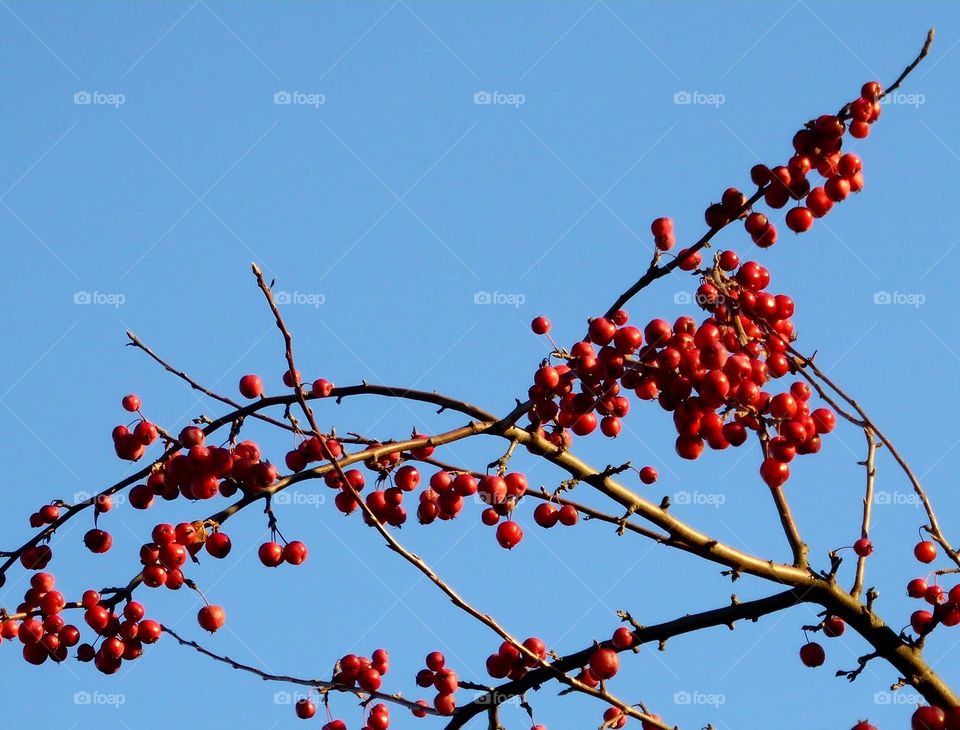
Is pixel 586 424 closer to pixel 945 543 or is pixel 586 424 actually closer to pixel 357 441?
pixel 357 441

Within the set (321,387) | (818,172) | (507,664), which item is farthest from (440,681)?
(818,172)

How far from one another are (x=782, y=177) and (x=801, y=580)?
132 cm

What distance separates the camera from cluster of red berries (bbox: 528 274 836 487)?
3.47m

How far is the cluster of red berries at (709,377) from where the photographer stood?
347 centimetres

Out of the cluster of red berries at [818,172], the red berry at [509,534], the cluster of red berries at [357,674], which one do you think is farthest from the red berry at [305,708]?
the cluster of red berries at [818,172]

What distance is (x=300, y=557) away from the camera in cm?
391

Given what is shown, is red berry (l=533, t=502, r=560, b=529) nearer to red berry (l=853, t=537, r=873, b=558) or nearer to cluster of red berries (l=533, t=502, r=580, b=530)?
cluster of red berries (l=533, t=502, r=580, b=530)

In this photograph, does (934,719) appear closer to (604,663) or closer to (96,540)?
(604,663)

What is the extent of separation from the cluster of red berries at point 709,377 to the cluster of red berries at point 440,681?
1.31 metres

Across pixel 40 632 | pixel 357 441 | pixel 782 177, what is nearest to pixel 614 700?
pixel 357 441

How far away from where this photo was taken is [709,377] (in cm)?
338

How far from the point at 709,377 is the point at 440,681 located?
189 cm

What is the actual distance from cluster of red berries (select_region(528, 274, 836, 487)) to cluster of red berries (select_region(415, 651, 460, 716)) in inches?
51.4

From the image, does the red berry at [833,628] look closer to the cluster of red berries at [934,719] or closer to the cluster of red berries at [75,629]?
the cluster of red berries at [934,719]
